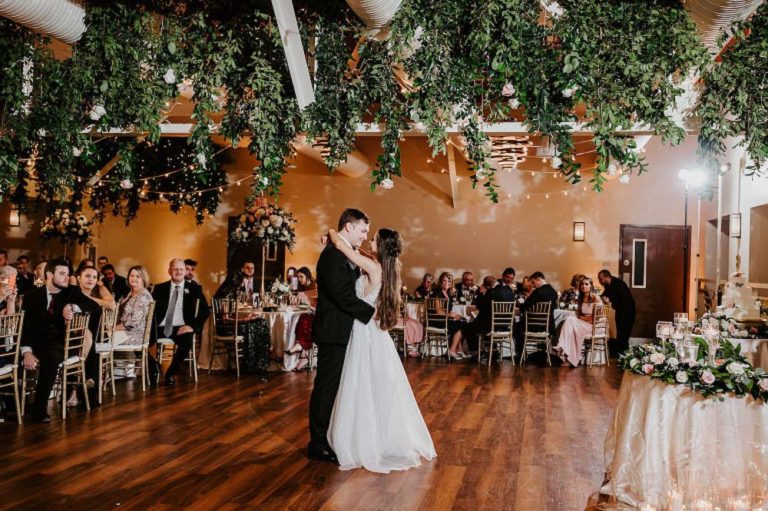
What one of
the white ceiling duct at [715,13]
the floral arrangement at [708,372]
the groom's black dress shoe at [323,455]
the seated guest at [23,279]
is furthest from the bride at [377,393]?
the seated guest at [23,279]

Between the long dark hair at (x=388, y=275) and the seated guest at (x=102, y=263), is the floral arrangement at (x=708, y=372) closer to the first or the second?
the long dark hair at (x=388, y=275)

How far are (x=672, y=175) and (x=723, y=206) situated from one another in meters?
1.51

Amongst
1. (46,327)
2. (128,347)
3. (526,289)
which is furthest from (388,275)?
(526,289)

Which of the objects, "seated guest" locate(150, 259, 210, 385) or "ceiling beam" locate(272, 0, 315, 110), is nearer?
"ceiling beam" locate(272, 0, 315, 110)

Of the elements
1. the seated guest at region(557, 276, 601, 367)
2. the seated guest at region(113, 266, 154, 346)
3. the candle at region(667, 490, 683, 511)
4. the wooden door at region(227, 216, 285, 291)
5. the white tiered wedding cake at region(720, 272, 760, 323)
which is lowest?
the candle at region(667, 490, 683, 511)

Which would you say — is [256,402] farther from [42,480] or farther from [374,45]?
[374,45]

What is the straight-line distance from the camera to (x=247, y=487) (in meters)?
4.21

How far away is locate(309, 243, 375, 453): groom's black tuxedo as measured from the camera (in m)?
4.71

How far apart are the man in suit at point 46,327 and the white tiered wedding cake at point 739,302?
6016mm

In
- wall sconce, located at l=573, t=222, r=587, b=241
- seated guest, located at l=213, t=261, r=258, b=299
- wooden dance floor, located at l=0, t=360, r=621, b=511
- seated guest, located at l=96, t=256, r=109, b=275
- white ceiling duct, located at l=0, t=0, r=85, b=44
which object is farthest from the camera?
wall sconce, located at l=573, t=222, r=587, b=241

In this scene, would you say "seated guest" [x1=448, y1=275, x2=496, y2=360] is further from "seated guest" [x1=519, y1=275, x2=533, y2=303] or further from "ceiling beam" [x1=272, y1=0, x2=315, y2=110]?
"ceiling beam" [x1=272, y1=0, x2=315, y2=110]

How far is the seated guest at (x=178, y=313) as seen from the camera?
8.01 metres

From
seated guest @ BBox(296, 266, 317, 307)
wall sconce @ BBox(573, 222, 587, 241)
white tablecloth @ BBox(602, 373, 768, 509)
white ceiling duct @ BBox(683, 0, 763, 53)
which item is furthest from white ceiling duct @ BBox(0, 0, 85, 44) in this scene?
wall sconce @ BBox(573, 222, 587, 241)

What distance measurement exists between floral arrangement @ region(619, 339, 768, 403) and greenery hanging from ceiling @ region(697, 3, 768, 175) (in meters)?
1.76
